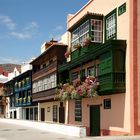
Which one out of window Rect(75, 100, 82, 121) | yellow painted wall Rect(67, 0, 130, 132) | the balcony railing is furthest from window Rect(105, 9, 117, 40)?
the balcony railing

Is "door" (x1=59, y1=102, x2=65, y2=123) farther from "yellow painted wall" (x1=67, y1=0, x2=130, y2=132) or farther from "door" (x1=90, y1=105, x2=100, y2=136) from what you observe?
"yellow painted wall" (x1=67, y1=0, x2=130, y2=132)

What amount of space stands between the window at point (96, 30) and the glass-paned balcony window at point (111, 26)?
3.15ft

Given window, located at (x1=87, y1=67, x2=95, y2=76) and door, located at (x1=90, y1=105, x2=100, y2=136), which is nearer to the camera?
door, located at (x1=90, y1=105, x2=100, y2=136)

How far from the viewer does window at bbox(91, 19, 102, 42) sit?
94.1 ft

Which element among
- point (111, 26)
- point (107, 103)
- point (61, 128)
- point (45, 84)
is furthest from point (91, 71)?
point (45, 84)

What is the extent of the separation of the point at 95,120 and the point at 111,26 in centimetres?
718

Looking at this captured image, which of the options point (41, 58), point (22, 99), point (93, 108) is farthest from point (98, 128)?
point (22, 99)

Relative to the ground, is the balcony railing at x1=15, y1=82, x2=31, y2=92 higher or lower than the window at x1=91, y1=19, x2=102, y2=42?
lower

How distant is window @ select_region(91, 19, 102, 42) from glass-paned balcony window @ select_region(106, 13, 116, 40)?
0.96m

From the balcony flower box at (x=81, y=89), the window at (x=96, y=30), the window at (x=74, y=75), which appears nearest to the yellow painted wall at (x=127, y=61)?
the window at (x=96, y=30)

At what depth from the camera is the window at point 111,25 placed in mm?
26545

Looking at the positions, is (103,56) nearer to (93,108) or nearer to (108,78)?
(108,78)

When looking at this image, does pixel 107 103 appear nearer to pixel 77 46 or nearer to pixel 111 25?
pixel 111 25

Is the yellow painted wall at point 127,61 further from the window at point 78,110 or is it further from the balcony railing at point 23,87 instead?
the balcony railing at point 23,87
